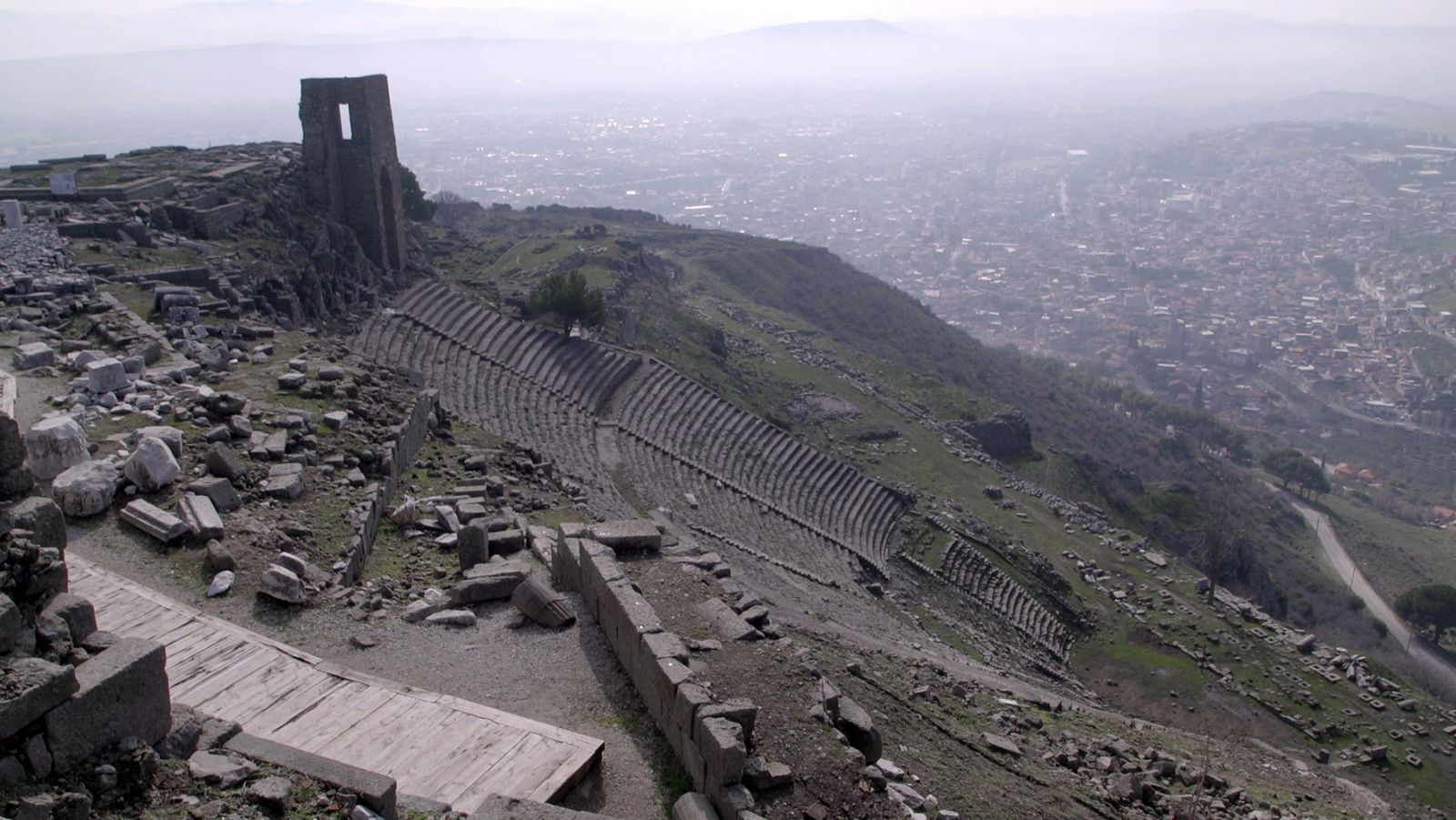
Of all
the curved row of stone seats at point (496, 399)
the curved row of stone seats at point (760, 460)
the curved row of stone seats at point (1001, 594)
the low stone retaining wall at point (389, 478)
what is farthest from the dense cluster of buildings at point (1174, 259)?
the low stone retaining wall at point (389, 478)

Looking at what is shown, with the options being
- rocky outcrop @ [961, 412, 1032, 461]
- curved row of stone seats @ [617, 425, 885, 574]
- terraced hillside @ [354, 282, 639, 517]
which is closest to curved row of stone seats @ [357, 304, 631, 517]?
terraced hillside @ [354, 282, 639, 517]

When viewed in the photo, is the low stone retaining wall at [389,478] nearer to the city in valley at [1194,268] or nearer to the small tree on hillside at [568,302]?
the small tree on hillside at [568,302]

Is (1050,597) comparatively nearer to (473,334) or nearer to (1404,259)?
(473,334)

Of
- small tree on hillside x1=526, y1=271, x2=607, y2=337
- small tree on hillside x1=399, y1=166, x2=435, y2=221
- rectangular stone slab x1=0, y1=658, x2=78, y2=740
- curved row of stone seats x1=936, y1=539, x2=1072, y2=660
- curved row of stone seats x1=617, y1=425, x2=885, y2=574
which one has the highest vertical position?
small tree on hillside x1=399, y1=166, x2=435, y2=221

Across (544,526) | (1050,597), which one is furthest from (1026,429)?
(544,526)

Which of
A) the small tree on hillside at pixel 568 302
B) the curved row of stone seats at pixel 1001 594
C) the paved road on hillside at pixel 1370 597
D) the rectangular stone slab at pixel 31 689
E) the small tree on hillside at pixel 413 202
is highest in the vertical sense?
the small tree on hillside at pixel 413 202

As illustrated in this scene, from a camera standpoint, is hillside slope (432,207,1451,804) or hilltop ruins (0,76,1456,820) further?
hillside slope (432,207,1451,804)

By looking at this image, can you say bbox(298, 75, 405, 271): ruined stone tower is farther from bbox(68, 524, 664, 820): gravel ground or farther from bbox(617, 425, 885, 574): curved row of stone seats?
bbox(68, 524, 664, 820): gravel ground
